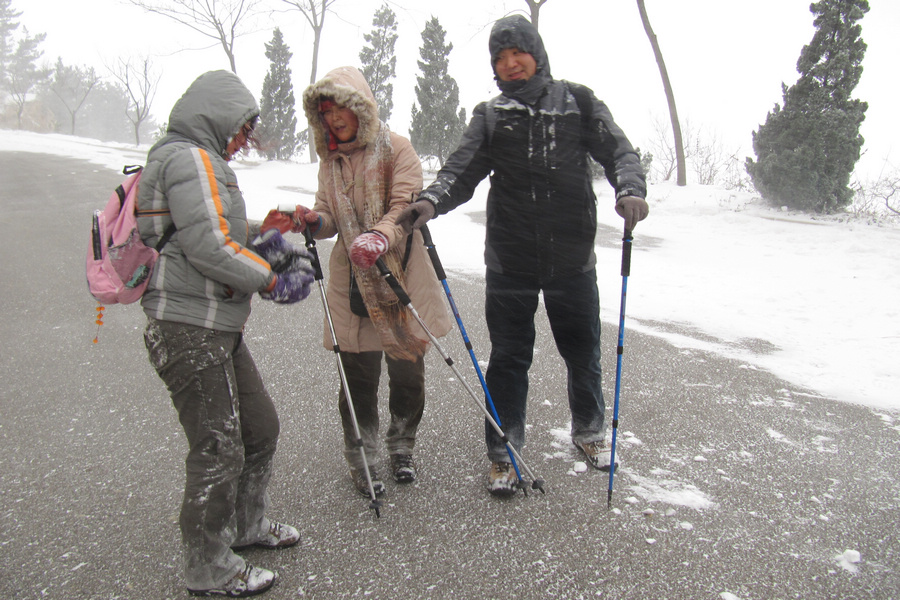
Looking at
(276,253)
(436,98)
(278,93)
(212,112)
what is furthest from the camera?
(278,93)

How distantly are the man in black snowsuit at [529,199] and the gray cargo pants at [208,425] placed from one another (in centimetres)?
98

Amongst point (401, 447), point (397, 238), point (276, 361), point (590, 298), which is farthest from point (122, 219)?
point (276, 361)

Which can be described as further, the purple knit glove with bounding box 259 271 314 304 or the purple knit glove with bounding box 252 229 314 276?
the purple knit glove with bounding box 252 229 314 276

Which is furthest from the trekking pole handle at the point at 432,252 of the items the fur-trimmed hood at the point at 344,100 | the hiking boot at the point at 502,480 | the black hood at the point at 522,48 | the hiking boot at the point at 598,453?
the hiking boot at the point at 598,453

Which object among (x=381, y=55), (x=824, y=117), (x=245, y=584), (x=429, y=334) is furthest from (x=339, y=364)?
(x=381, y=55)

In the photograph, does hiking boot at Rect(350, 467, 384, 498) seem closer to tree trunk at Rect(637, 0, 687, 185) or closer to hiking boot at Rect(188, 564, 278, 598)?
hiking boot at Rect(188, 564, 278, 598)

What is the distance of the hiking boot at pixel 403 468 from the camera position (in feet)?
9.56

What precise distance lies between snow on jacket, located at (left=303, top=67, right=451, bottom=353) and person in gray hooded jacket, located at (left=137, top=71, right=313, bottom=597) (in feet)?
1.63

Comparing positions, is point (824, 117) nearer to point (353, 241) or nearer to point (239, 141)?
point (353, 241)

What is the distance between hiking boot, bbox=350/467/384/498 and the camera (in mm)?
2789

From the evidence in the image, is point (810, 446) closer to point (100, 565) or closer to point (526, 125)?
point (526, 125)

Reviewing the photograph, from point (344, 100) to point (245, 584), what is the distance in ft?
6.70

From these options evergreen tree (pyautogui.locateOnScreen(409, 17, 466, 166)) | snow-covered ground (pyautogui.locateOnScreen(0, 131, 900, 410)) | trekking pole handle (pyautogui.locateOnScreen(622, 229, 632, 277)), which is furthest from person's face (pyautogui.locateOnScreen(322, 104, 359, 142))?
evergreen tree (pyautogui.locateOnScreen(409, 17, 466, 166))

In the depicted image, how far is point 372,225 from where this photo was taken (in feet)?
8.70
